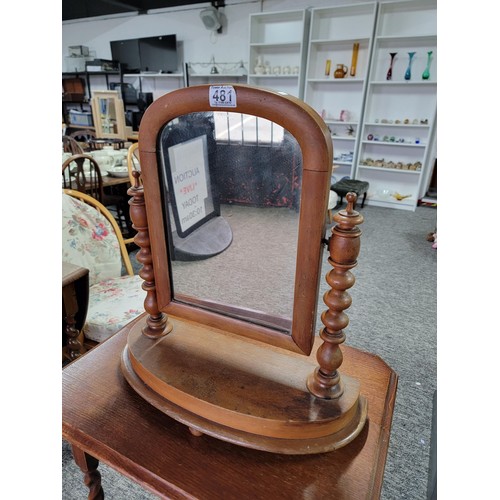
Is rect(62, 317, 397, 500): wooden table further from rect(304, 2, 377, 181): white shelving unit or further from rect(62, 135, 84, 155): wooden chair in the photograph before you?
rect(304, 2, 377, 181): white shelving unit

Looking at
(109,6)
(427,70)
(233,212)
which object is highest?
(109,6)

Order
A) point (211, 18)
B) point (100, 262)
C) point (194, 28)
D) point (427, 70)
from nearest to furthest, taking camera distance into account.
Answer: point (100, 262) → point (427, 70) → point (211, 18) → point (194, 28)

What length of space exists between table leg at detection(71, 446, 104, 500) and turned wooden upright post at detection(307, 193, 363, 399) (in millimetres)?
502

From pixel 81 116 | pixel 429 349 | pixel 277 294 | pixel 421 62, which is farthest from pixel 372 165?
pixel 81 116

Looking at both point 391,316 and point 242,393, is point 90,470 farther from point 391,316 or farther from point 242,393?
point 391,316

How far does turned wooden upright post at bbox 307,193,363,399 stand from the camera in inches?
17.1

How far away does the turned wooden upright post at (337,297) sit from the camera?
434 millimetres

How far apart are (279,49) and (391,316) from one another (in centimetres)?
422

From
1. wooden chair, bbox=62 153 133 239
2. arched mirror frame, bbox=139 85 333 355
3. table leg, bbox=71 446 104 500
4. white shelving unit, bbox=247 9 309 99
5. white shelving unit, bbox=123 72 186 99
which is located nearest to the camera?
arched mirror frame, bbox=139 85 333 355

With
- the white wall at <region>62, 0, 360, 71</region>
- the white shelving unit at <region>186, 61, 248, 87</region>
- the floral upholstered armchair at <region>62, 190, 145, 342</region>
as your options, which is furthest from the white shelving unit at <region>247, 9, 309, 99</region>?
the floral upholstered armchair at <region>62, 190, 145, 342</region>

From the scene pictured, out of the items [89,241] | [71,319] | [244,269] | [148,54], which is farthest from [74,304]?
[148,54]

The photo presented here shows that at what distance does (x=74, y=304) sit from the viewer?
43.9 inches

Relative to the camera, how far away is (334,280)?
46cm

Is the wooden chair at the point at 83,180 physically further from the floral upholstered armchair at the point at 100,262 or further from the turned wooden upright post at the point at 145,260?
the turned wooden upright post at the point at 145,260
